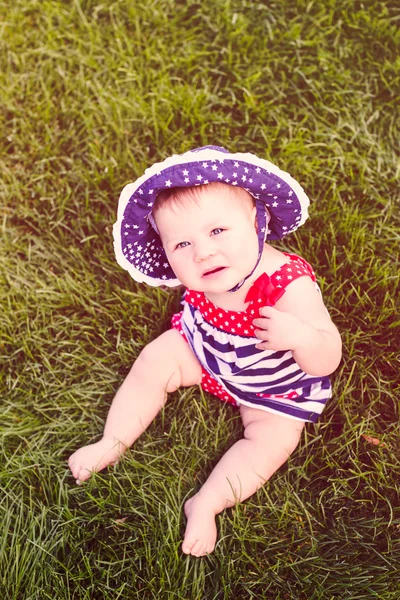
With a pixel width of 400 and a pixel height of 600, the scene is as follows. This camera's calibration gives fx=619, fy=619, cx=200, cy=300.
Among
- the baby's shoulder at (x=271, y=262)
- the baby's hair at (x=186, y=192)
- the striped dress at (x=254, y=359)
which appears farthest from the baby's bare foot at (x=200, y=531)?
the baby's hair at (x=186, y=192)

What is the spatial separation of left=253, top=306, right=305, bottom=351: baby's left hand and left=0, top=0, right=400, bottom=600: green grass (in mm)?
568

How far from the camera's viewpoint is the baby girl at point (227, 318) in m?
1.86

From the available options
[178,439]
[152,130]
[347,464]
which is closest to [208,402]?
[178,439]

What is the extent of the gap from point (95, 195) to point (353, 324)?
1.34 m

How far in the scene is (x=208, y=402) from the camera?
251 cm

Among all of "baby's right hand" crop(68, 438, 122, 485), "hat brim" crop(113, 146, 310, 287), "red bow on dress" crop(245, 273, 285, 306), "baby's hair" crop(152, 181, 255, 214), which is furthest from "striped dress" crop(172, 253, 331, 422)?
"baby's right hand" crop(68, 438, 122, 485)

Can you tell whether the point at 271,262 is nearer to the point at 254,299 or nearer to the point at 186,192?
the point at 254,299

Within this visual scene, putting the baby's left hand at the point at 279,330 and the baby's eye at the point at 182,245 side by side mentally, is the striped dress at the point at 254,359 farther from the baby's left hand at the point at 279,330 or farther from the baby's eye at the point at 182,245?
the baby's eye at the point at 182,245

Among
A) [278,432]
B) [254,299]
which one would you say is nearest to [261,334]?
[254,299]

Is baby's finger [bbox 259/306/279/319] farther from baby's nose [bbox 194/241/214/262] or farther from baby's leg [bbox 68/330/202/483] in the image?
baby's leg [bbox 68/330/202/483]

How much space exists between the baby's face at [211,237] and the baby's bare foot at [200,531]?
2.63 ft

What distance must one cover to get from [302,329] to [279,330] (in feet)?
0.24

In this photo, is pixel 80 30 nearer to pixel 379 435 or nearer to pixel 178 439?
pixel 178 439

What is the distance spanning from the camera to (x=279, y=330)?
1952 mm
